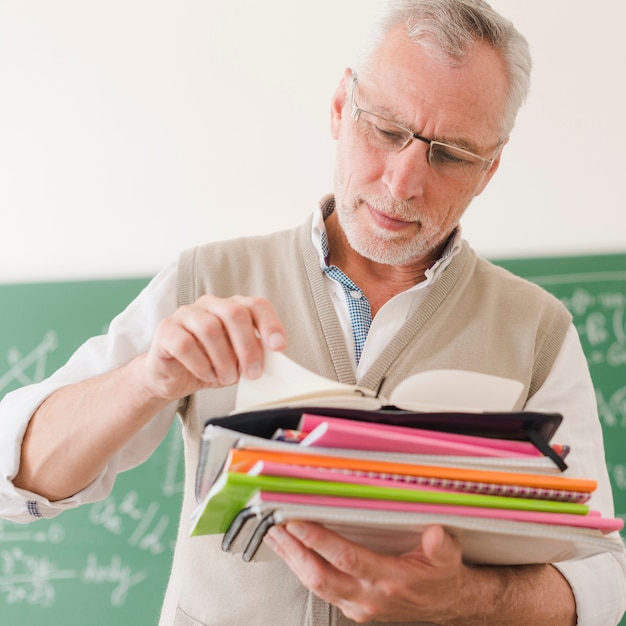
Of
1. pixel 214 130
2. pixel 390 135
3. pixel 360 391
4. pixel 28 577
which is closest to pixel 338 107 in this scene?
pixel 390 135

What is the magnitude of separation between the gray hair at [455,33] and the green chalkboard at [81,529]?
1.28 meters

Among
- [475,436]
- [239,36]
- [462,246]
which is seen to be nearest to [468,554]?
[475,436]

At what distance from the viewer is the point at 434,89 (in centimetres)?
129

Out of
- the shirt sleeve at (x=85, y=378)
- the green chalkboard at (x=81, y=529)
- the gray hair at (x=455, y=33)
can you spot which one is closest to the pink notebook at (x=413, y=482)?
the shirt sleeve at (x=85, y=378)

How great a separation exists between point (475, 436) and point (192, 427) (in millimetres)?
571

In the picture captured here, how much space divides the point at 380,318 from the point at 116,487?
1246mm

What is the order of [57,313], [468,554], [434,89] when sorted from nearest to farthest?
[468,554], [434,89], [57,313]

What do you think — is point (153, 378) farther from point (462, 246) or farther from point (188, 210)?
point (188, 210)

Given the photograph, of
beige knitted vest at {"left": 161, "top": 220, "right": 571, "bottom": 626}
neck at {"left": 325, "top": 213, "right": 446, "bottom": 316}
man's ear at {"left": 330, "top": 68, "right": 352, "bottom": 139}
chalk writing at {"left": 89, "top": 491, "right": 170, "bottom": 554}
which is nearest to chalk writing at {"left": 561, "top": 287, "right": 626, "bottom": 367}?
beige knitted vest at {"left": 161, "top": 220, "right": 571, "bottom": 626}

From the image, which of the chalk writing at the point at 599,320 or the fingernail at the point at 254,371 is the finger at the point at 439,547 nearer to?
the fingernail at the point at 254,371

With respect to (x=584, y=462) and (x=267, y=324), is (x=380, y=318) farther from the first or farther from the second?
(x=267, y=324)

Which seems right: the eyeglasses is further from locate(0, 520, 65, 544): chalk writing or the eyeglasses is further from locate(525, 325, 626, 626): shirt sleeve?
locate(0, 520, 65, 544): chalk writing

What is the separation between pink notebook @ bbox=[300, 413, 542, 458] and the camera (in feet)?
2.55

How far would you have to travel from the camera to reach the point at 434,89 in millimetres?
1288
